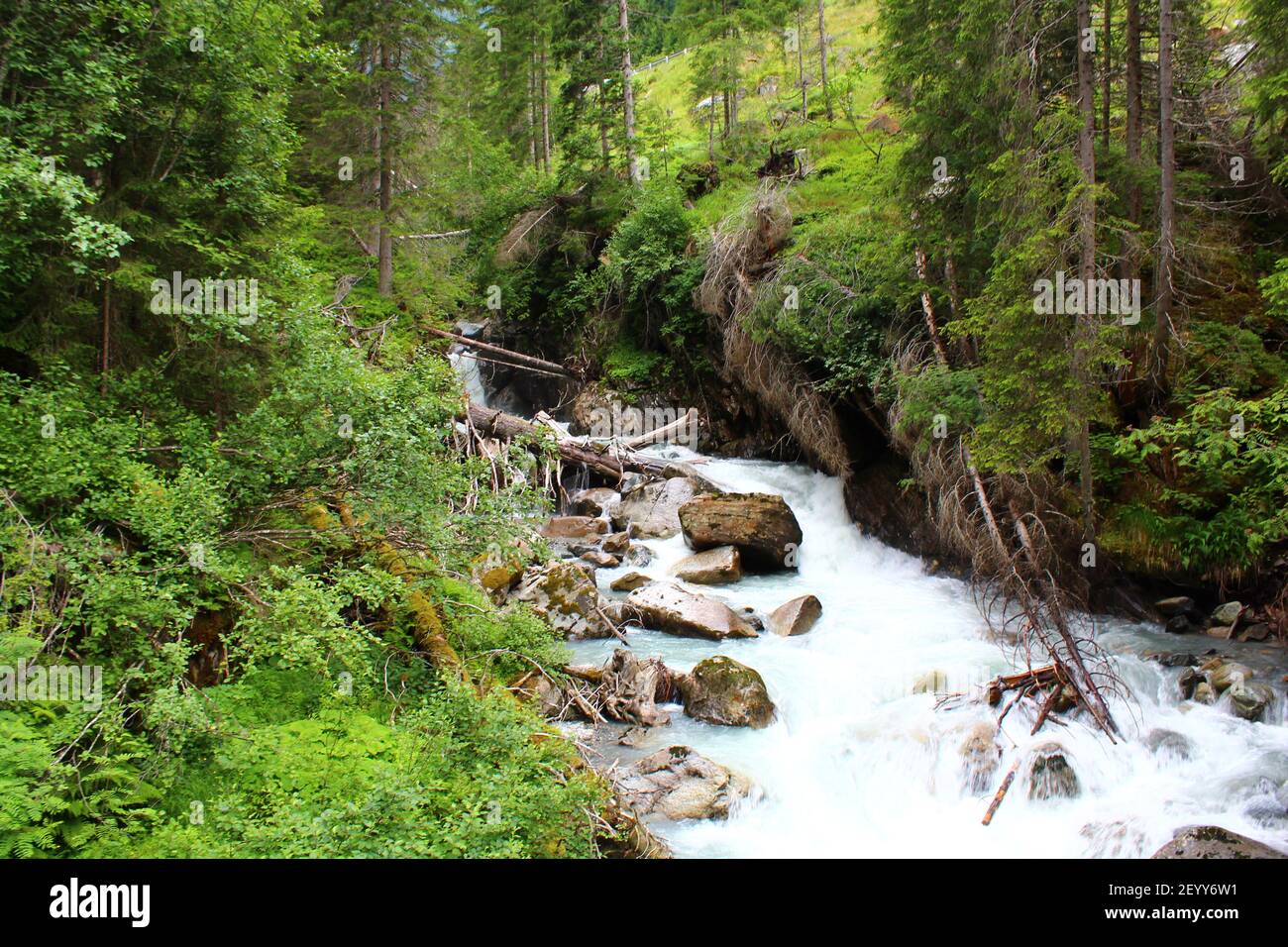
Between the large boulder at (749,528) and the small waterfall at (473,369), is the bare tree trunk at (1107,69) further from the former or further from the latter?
the small waterfall at (473,369)

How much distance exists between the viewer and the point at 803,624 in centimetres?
1169

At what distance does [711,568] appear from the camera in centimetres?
1380

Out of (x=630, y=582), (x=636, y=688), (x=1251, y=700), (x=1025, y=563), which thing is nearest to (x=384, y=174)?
(x=630, y=582)

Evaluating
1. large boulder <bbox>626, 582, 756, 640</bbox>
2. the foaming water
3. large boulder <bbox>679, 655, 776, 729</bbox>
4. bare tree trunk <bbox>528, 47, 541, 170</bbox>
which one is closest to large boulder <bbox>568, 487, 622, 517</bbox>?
large boulder <bbox>626, 582, 756, 640</bbox>

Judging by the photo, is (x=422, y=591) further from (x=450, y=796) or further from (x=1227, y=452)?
(x=1227, y=452)

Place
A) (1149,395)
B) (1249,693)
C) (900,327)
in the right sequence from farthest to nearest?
(900,327) → (1149,395) → (1249,693)

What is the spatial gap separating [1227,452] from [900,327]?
5.71 metres

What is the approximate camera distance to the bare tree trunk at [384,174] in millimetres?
18141

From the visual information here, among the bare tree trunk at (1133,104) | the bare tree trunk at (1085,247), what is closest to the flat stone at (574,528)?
the bare tree trunk at (1085,247)

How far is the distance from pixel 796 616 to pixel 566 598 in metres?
3.73

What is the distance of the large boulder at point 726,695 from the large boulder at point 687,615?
192 cm

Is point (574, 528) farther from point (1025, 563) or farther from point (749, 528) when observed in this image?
point (1025, 563)

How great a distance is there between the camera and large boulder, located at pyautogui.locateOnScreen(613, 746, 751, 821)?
7301 mm

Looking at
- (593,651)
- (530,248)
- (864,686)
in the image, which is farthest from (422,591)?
(530,248)
